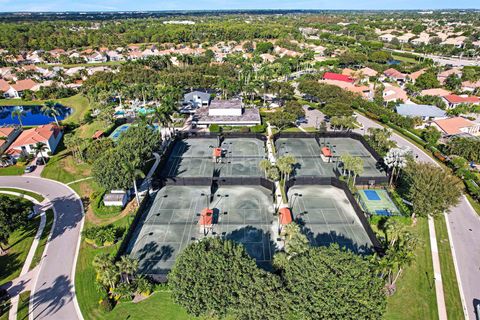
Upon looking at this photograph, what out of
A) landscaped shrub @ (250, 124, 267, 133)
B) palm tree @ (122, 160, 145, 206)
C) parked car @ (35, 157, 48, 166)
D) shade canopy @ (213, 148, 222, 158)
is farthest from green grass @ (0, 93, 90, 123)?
palm tree @ (122, 160, 145, 206)

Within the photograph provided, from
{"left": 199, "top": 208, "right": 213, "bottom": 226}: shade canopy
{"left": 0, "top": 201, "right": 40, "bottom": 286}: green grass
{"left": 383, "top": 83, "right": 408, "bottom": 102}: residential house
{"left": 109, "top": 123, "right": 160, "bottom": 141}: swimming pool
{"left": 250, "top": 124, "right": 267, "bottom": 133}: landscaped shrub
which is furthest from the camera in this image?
{"left": 383, "top": 83, "right": 408, "bottom": 102}: residential house

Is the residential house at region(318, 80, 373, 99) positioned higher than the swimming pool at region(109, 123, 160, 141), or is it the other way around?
the residential house at region(318, 80, 373, 99)

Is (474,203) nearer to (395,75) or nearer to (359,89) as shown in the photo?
(359,89)

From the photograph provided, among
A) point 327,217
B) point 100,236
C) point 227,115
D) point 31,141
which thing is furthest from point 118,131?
point 327,217

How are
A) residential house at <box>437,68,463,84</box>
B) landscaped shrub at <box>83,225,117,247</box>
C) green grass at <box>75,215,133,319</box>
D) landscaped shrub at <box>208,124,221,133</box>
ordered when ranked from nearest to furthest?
green grass at <box>75,215,133,319</box> → landscaped shrub at <box>83,225,117,247</box> → landscaped shrub at <box>208,124,221,133</box> → residential house at <box>437,68,463,84</box>

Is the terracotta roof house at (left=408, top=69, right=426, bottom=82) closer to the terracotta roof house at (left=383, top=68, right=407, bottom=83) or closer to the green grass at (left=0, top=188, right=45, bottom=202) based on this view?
the terracotta roof house at (left=383, top=68, right=407, bottom=83)

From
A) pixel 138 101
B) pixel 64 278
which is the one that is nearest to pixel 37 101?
pixel 138 101
